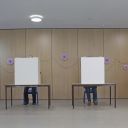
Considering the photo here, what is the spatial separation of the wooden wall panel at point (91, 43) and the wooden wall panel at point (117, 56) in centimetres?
21

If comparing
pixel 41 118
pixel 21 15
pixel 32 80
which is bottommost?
pixel 41 118

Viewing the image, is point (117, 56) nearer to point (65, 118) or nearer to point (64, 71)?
point (64, 71)

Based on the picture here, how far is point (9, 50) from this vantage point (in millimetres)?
9516

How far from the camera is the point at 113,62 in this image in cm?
948

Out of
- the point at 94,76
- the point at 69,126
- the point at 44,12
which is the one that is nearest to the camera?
the point at 69,126

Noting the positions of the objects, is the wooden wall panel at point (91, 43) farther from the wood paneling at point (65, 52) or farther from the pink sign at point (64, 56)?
the pink sign at point (64, 56)

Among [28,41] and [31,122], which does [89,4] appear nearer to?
[31,122]

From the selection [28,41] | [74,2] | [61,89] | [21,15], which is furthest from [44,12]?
[61,89]

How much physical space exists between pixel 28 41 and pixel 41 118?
14.3 feet

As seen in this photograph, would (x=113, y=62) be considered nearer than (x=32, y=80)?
No

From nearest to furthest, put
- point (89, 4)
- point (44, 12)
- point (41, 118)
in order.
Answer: point (41, 118) → point (89, 4) → point (44, 12)

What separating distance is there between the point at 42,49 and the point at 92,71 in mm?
2615

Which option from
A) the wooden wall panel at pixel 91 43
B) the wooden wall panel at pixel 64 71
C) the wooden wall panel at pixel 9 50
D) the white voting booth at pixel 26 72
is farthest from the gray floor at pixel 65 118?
the wooden wall panel at pixel 91 43

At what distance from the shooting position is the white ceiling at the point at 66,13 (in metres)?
6.09
